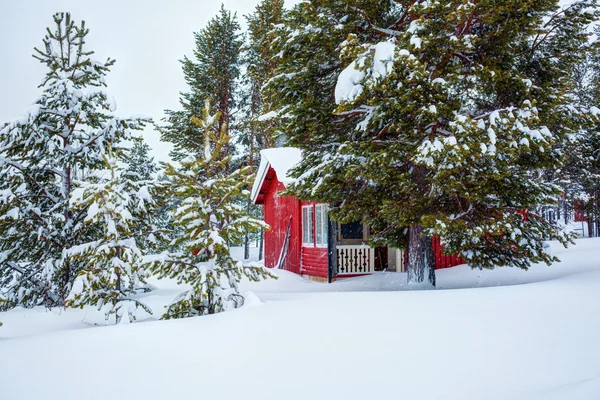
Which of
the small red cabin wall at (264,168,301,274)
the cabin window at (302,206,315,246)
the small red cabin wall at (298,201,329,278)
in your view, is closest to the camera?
the small red cabin wall at (298,201,329,278)

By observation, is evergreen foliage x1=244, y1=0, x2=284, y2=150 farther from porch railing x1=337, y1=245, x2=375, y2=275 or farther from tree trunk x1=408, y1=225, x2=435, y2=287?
tree trunk x1=408, y1=225, x2=435, y2=287

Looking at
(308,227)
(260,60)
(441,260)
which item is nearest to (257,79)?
(260,60)

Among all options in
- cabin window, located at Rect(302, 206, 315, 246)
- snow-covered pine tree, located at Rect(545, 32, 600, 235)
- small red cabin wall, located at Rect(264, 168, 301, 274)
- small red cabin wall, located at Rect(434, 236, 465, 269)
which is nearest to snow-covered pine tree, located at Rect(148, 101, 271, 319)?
snow-covered pine tree, located at Rect(545, 32, 600, 235)

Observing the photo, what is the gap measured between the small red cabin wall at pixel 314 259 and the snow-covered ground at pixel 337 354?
7447mm

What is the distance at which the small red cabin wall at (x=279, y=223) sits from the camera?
16.0 metres

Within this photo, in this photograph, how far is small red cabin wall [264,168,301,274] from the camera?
16.0 metres

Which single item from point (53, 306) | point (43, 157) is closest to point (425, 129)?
point (43, 157)

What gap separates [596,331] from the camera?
415 centimetres

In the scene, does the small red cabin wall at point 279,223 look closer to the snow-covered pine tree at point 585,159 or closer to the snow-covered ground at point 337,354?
the snow-covered pine tree at point 585,159

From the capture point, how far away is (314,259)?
14297mm

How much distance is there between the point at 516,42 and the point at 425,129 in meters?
2.93

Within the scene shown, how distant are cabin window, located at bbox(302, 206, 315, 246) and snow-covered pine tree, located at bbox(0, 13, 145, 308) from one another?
7146mm

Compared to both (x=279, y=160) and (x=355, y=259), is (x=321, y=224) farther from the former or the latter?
(x=279, y=160)

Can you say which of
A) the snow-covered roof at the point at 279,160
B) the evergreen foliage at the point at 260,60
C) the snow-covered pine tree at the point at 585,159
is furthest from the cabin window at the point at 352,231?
the snow-covered pine tree at the point at 585,159
